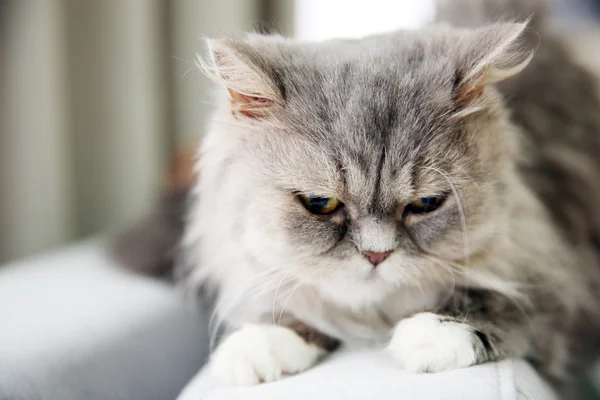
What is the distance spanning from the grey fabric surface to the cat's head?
1.22ft

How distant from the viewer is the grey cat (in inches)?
40.8

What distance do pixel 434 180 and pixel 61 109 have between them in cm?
155

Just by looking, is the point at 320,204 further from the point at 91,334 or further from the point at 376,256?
the point at 91,334

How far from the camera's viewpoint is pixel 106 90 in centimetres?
231

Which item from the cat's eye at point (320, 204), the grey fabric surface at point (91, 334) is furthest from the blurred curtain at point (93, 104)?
the cat's eye at point (320, 204)

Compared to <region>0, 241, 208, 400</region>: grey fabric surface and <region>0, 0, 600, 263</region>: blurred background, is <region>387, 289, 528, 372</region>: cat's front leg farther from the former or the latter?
<region>0, 0, 600, 263</region>: blurred background

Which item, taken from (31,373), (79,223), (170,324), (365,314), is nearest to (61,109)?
(79,223)

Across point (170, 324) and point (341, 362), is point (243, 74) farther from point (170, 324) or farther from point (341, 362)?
point (170, 324)

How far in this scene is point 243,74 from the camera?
1.05 metres

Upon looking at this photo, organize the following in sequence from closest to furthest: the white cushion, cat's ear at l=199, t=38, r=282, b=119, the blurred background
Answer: the white cushion < cat's ear at l=199, t=38, r=282, b=119 < the blurred background

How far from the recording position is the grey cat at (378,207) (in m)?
1.04

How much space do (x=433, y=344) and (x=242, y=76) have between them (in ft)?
1.93

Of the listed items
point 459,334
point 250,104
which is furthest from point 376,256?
point 250,104

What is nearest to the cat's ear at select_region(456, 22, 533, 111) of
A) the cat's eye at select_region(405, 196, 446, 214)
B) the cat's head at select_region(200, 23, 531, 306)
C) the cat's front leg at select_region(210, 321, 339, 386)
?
the cat's head at select_region(200, 23, 531, 306)
